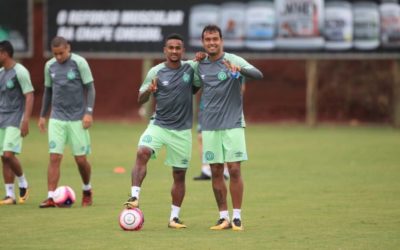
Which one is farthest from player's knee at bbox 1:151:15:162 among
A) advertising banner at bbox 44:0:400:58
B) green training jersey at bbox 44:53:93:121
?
advertising banner at bbox 44:0:400:58

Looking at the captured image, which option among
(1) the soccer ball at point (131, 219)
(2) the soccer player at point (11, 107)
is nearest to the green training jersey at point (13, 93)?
(2) the soccer player at point (11, 107)

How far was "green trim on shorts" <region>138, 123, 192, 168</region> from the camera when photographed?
40.7 ft

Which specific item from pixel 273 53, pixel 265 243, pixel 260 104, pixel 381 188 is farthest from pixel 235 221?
pixel 260 104

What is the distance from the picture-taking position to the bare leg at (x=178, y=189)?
491 inches

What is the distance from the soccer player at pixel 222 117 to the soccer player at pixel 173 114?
0.30 meters

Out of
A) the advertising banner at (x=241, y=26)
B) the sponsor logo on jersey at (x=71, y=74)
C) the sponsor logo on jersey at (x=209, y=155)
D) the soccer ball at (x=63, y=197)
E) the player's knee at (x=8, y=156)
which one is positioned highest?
the advertising banner at (x=241, y=26)

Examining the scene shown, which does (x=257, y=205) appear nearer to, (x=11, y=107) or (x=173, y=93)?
(x=173, y=93)

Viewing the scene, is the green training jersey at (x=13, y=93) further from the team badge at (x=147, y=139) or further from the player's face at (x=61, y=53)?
the team badge at (x=147, y=139)

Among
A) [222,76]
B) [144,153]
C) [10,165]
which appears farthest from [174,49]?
[10,165]

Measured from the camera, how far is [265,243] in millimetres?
10922

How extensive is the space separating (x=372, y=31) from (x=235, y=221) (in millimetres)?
22123

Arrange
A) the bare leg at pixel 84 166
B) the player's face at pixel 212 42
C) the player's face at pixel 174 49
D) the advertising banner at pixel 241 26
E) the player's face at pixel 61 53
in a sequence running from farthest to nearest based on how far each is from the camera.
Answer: the advertising banner at pixel 241 26 < the bare leg at pixel 84 166 < the player's face at pixel 61 53 < the player's face at pixel 174 49 < the player's face at pixel 212 42

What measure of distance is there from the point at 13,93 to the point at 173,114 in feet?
11.7

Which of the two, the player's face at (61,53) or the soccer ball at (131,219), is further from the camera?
the player's face at (61,53)
